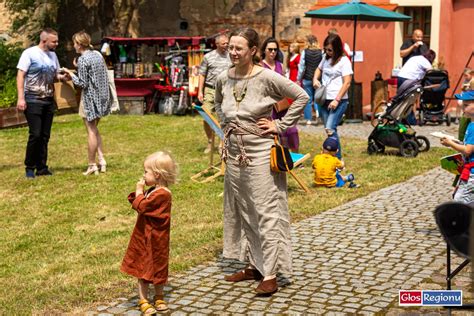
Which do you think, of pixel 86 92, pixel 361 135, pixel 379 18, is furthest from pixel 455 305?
pixel 379 18

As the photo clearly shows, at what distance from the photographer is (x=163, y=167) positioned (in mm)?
5410

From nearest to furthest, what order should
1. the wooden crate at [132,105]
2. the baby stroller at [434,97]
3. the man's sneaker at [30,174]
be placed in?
the man's sneaker at [30,174] → the baby stroller at [434,97] → the wooden crate at [132,105]

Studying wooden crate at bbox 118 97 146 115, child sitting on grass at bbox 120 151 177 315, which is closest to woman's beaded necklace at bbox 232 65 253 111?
child sitting on grass at bbox 120 151 177 315

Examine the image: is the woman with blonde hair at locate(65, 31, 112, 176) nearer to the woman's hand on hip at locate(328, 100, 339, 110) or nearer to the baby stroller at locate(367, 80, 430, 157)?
the woman's hand on hip at locate(328, 100, 339, 110)

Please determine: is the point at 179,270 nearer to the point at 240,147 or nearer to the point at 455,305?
the point at 240,147

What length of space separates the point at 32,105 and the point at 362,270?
5.70 m

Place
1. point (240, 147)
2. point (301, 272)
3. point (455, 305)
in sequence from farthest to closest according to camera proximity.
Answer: point (301, 272) → point (240, 147) → point (455, 305)

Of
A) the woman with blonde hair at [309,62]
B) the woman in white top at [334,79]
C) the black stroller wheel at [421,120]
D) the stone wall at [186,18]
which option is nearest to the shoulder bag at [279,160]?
the woman in white top at [334,79]

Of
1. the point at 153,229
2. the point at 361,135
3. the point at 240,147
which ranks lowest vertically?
the point at 361,135

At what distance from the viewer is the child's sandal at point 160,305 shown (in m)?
5.45

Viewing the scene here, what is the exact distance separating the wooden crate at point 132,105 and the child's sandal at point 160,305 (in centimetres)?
1300

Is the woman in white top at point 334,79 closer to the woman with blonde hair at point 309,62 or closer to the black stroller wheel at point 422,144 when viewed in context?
the black stroller wheel at point 422,144

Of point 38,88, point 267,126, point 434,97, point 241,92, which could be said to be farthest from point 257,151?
point 434,97

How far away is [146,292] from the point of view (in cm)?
551
